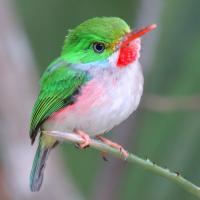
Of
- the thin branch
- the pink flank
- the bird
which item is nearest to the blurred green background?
the thin branch

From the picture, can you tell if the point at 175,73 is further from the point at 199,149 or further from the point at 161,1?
the point at 161,1

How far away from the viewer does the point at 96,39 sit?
2.36 meters

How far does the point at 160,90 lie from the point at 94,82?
Answer: 0.67m

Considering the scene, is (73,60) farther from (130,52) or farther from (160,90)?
(160,90)

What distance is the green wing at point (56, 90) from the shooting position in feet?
7.85

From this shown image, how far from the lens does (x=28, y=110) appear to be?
3412mm

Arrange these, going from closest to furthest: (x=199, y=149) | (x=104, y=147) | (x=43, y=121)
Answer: (x=104, y=147)
(x=43, y=121)
(x=199, y=149)

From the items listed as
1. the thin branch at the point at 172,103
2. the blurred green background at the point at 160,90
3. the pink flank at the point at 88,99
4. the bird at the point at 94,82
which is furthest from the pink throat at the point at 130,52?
the blurred green background at the point at 160,90

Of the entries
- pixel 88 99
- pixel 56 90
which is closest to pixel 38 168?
pixel 56 90

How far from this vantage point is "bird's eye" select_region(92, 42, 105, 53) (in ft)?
7.75

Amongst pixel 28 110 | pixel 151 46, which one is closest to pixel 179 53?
pixel 151 46

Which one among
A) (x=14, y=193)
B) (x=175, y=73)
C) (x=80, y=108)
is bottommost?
(x=14, y=193)

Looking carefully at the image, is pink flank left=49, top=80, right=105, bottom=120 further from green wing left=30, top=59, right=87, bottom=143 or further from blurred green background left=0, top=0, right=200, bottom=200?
blurred green background left=0, top=0, right=200, bottom=200

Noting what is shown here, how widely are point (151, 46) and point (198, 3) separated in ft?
1.77
